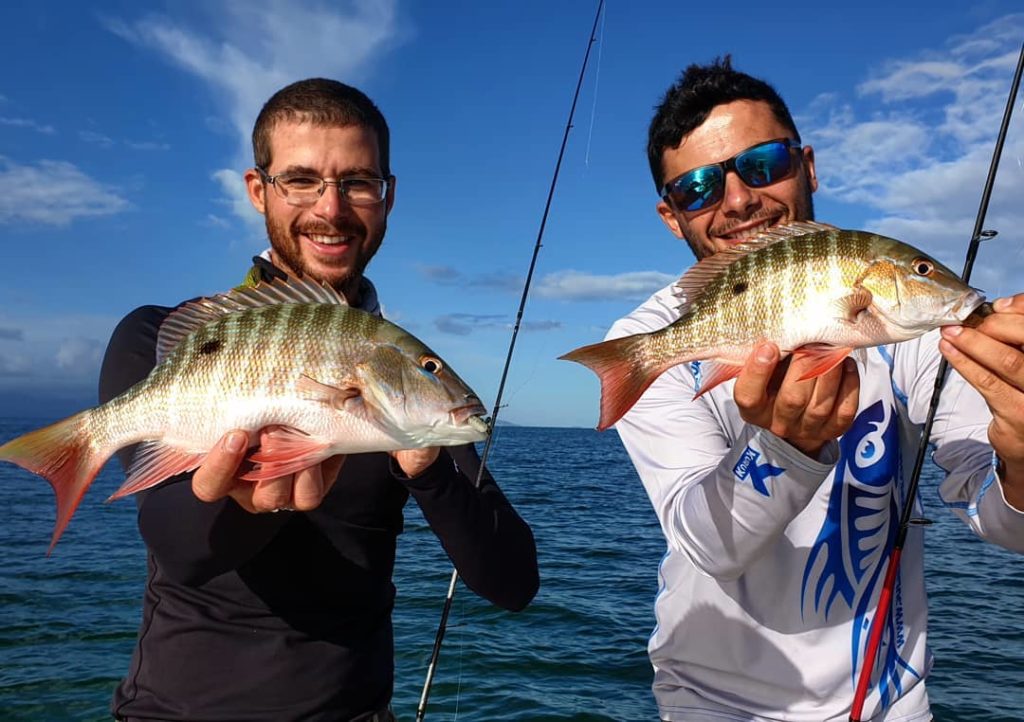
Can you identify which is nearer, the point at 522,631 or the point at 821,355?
the point at 821,355

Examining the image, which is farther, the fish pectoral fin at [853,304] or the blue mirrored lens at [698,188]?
the blue mirrored lens at [698,188]

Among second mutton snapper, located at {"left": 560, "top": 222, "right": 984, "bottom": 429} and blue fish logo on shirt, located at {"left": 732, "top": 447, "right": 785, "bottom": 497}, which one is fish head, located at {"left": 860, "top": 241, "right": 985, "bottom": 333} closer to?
second mutton snapper, located at {"left": 560, "top": 222, "right": 984, "bottom": 429}

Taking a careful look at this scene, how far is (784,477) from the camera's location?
8.23 feet

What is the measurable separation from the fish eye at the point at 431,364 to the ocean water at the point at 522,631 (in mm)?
5299

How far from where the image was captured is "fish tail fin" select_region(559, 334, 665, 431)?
8.79 feet

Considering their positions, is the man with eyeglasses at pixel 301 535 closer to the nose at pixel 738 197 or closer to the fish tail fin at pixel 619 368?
the fish tail fin at pixel 619 368

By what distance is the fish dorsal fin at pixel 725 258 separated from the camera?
2809 millimetres

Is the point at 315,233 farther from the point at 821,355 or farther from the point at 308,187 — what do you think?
the point at 821,355

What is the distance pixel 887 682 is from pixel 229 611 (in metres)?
2.54

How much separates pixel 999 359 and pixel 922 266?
503 mm

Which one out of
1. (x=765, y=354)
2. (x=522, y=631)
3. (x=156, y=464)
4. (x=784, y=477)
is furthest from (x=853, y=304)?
(x=522, y=631)

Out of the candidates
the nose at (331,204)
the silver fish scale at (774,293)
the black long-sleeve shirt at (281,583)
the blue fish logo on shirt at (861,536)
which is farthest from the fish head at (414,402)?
the blue fish logo on shirt at (861,536)

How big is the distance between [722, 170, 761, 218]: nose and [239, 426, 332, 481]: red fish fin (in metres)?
2.07

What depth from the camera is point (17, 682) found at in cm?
795
